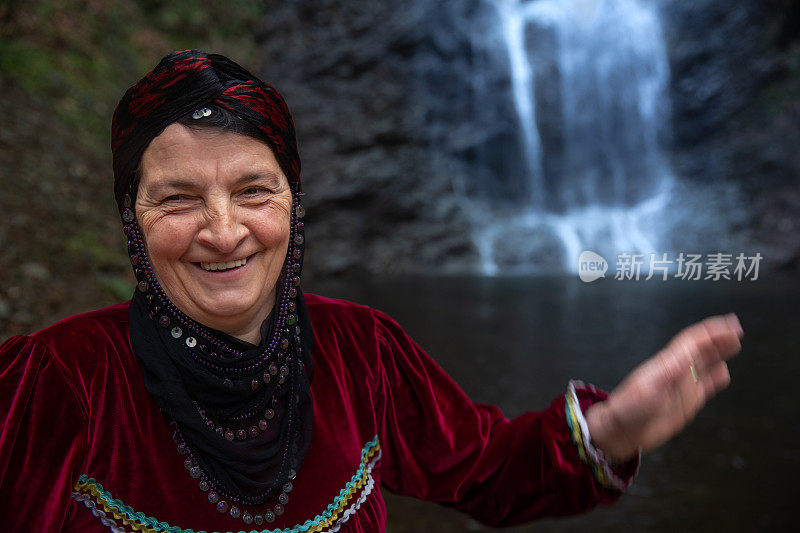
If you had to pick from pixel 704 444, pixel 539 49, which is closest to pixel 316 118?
pixel 539 49

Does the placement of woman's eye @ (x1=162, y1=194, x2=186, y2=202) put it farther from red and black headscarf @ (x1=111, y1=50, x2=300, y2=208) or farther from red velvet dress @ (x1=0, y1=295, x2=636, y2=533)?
red velvet dress @ (x1=0, y1=295, x2=636, y2=533)

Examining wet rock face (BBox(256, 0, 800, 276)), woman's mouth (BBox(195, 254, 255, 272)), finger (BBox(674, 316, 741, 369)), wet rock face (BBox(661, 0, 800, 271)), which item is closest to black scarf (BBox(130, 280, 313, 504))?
woman's mouth (BBox(195, 254, 255, 272))

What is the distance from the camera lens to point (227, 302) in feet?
3.38

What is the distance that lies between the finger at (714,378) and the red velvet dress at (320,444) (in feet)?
0.65

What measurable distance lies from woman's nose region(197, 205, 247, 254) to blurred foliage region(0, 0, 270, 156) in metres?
5.69

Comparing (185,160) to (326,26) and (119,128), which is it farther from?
(326,26)

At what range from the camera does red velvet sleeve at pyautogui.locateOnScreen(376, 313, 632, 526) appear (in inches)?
44.1

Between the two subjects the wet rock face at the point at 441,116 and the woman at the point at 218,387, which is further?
the wet rock face at the point at 441,116

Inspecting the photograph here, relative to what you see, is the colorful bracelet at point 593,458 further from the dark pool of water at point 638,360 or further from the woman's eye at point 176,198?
the dark pool of water at point 638,360

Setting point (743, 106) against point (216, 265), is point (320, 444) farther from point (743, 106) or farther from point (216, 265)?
point (743, 106)

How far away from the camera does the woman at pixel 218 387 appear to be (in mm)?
967

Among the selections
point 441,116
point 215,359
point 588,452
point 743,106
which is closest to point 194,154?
point 215,359

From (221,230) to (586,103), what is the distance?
39.7ft

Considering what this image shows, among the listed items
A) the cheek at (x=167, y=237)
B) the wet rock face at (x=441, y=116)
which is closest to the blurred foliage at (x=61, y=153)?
the wet rock face at (x=441, y=116)
